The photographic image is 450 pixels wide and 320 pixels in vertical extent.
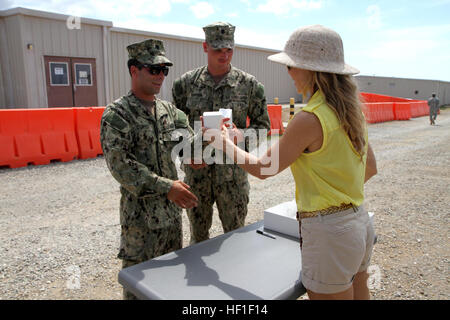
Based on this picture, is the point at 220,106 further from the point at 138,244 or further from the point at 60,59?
the point at 60,59

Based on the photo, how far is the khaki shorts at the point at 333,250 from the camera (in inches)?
65.9

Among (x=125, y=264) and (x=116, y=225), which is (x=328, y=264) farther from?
(x=116, y=225)

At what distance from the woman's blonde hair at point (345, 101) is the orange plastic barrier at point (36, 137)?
700 centimetres

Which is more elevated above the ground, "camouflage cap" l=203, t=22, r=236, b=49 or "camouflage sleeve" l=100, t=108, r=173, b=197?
"camouflage cap" l=203, t=22, r=236, b=49

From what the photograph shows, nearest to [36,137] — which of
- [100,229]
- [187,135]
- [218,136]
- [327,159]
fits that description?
[100,229]

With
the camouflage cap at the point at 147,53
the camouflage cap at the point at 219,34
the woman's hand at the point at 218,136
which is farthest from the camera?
the camouflage cap at the point at 219,34

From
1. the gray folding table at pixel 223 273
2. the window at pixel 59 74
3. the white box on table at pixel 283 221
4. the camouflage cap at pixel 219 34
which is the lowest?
the gray folding table at pixel 223 273

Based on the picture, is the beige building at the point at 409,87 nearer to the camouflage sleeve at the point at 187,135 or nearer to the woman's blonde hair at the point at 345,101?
the camouflage sleeve at the point at 187,135

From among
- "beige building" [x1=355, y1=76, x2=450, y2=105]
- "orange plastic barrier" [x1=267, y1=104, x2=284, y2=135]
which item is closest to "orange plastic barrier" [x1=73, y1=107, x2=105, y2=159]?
"orange plastic barrier" [x1=267, y1=104, x2=284, y2=135]

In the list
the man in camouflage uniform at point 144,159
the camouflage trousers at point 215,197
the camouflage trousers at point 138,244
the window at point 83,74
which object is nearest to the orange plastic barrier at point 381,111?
the window at point 83,74

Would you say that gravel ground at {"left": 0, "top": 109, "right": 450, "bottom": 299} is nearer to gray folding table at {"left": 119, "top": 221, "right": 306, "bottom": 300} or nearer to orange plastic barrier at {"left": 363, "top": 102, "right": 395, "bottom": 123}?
gray folding table at {"left": 119, "top": 221, "right": 306, "bottom": 300}

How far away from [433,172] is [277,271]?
717cm

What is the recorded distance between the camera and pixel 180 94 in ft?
11.1

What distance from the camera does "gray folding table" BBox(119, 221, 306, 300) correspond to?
1854 mm
